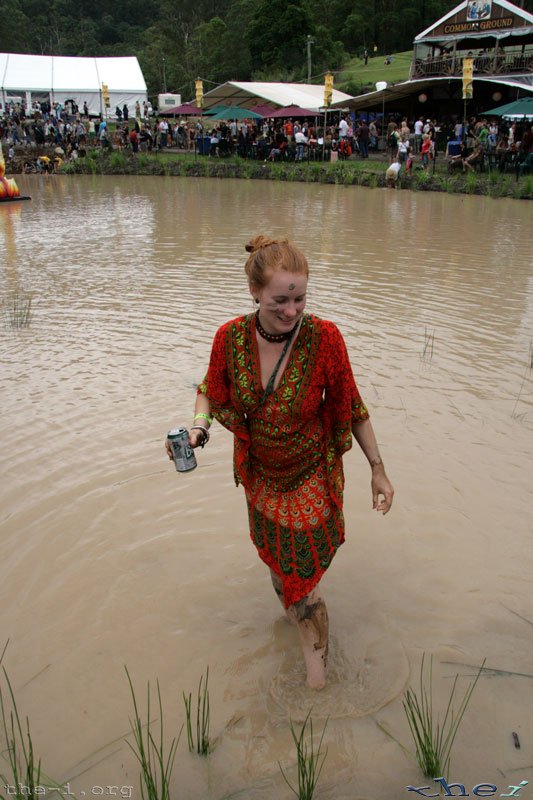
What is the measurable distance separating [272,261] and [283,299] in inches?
4.8

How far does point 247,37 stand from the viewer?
51.2 meters

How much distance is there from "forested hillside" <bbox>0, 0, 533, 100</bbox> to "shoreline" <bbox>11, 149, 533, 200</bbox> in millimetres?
23717

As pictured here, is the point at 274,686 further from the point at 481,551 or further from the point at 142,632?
the point at 481,551

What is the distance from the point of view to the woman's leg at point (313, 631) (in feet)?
7.68

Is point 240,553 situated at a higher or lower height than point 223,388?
lower

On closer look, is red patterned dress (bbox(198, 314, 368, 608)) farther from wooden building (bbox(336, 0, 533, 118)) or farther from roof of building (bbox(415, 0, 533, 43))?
roof of building (bbox(415, 0, 533, 43))

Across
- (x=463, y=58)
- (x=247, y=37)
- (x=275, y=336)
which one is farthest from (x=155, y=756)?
(x=247, y=37)

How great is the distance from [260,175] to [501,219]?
11429mm

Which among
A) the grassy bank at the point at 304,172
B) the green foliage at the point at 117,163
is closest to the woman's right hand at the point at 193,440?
the grassy bank at the point at 304,172

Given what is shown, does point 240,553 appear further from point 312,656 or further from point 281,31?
point 281,31

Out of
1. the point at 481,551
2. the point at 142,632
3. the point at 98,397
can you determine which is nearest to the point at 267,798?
the point at 142,632

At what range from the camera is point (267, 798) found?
2.12 m

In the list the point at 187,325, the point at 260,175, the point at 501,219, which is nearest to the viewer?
the point at 187,325

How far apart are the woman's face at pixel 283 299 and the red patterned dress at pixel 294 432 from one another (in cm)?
9
